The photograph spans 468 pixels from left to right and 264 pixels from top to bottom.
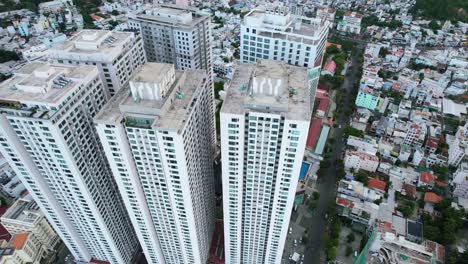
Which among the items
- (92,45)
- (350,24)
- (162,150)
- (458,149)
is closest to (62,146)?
(162,150)

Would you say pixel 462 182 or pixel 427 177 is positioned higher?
pixel 462 182

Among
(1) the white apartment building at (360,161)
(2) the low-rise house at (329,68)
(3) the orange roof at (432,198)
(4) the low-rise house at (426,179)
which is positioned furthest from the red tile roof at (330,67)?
(3) the orange roof at (432,198)

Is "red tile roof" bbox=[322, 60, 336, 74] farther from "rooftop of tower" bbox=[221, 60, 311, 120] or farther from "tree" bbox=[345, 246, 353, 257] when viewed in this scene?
"rooftop of tower" bbox=[221, 60, 311, 120]

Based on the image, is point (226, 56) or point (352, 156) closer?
point (352, 156)

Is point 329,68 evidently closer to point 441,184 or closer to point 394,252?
point 441,184

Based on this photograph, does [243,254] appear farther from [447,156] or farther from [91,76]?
[447,156]

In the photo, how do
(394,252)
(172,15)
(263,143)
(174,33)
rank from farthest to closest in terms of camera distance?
(172,15), (174,33), (394,252), (263,143)

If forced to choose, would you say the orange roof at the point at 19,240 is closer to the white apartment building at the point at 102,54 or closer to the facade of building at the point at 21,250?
the facade of building at the point at 21,250

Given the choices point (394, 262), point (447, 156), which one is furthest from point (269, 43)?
point (447, 156)
